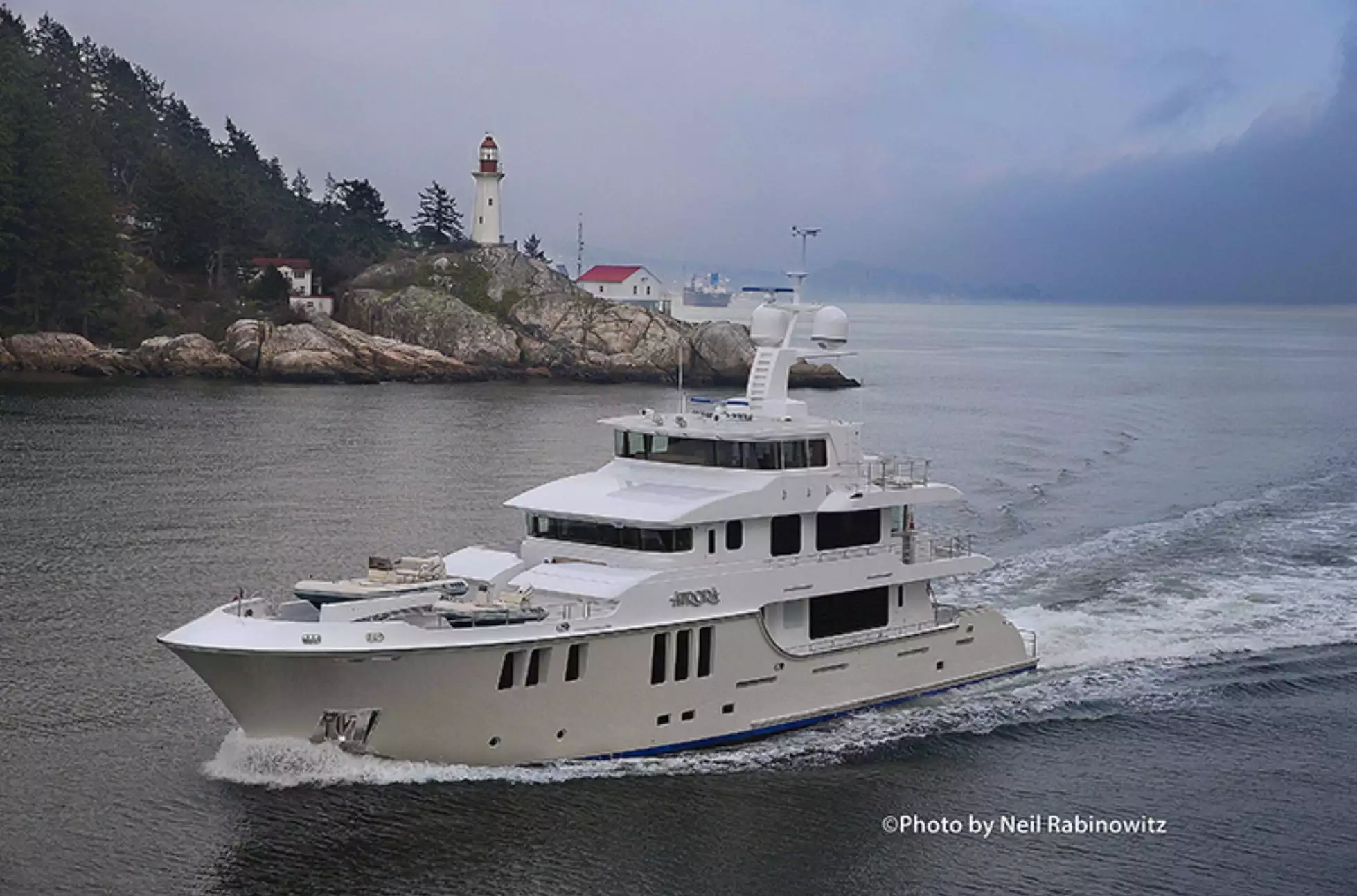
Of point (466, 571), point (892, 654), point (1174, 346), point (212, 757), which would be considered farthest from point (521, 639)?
point (1174, 346)

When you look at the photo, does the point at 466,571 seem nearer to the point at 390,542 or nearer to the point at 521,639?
the point at 521,639

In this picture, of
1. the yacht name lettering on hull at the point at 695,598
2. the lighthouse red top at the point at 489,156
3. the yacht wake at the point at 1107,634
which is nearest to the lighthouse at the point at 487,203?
the lighthouse red top at the point at 489,156

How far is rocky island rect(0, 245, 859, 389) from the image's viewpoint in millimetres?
77812

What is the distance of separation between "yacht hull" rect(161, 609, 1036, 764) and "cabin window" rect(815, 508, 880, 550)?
66.5 inches

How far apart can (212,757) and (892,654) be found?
1051cm

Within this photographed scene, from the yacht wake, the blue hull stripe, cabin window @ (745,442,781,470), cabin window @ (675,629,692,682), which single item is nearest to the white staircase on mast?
cabin window @ (745,442,781,470)

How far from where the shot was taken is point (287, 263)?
93.3 m

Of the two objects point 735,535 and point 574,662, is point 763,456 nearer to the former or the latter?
point 735,535

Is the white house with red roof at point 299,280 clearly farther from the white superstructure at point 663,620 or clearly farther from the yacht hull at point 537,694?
the yacht hull at point 537,694

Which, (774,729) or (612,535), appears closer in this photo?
(612,535)

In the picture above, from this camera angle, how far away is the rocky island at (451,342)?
77812mm

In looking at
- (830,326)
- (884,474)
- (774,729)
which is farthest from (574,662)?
(830,326)

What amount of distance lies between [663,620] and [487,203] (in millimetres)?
80492

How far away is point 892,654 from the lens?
81.4 ft
